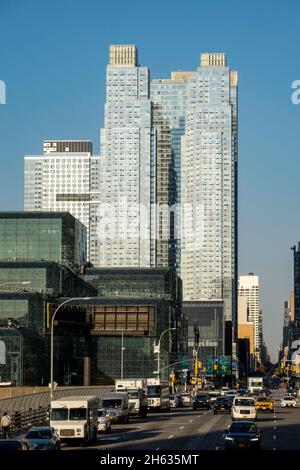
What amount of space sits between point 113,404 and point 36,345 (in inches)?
4022

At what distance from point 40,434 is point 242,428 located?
31.2ft

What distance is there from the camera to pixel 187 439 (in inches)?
2328

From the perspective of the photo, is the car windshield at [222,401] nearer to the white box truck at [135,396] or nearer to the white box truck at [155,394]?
the white box truck at [135,396]

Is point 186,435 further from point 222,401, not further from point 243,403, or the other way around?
point 222,401

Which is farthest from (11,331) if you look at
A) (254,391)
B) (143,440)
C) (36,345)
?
(143,440)

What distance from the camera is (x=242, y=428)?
166 feet

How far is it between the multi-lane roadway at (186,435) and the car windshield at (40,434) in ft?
12.1

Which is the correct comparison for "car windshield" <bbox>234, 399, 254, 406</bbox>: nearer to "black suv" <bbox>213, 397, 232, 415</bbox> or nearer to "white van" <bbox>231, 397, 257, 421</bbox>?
"white van" <bbox>231, 397, 257, 421</bbox>

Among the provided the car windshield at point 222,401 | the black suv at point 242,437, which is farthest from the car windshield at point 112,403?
the black suv at point 242,437

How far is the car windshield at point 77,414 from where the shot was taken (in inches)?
2299

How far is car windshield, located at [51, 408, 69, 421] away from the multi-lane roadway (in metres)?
2.02

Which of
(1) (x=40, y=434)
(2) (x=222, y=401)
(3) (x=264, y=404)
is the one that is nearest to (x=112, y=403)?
(2) (x=222, y=401)
